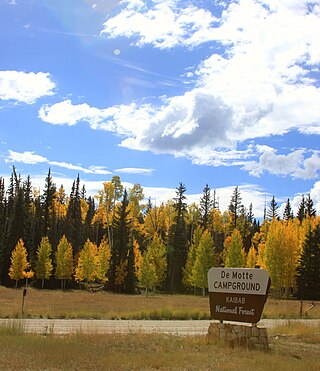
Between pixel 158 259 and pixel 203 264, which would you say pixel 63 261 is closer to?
pixel 158 259

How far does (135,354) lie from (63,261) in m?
64.7

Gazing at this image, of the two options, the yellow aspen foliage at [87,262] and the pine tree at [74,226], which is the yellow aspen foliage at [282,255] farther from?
the pine tree at [74,226]

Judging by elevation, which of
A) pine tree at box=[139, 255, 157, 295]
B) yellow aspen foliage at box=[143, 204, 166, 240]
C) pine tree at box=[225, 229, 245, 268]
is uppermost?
yellow aspen foliage at box=[143, 204, 166, 240]

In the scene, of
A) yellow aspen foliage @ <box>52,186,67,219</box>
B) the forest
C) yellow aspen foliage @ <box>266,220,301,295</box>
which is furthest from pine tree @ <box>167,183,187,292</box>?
yellow aspen foliage @ <box>52,186,67,219</box>

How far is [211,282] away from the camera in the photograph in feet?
59.0

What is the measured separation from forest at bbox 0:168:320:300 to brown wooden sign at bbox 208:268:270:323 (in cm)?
4127

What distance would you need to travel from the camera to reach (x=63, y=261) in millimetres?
74875

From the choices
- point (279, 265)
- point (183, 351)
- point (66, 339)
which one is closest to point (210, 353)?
point (183, 351)

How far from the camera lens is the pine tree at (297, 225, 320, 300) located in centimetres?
6494

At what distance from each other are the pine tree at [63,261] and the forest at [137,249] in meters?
0.16

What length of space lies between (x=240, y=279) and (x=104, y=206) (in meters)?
69.5

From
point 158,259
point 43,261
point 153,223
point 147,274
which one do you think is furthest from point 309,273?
point 43,261

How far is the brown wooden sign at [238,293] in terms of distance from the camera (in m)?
16.2

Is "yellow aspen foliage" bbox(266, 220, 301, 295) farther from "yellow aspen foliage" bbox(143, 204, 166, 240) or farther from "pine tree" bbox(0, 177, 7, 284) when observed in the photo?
"pine tree" bbox(0, 177, 7, 284)
